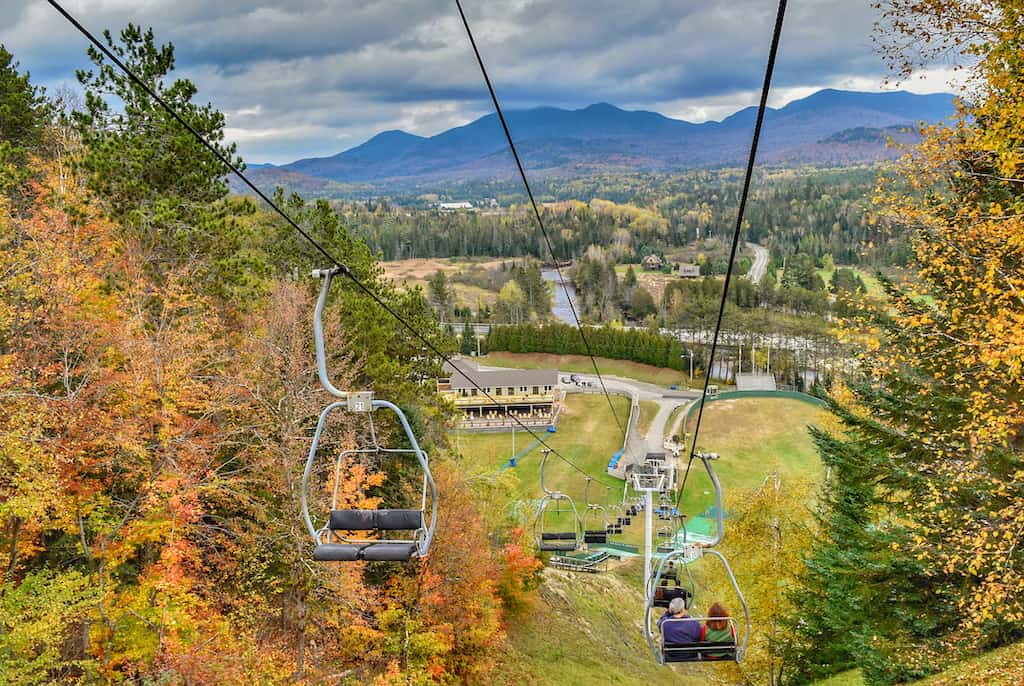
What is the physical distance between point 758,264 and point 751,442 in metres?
104

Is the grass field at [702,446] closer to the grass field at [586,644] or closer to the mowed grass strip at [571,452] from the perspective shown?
the mowed grass strip at [571,452]

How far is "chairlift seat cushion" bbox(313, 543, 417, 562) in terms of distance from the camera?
826 centimetres

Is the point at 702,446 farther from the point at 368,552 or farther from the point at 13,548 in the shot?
the point at 368,552

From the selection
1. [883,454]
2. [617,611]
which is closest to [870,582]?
[883,454]

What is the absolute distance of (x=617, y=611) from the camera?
114 feet

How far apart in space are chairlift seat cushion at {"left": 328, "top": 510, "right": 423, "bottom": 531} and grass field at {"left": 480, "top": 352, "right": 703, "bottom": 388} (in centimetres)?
7660

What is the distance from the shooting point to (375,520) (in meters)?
9.35

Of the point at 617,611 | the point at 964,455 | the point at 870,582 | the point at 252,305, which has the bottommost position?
the point at 617,611

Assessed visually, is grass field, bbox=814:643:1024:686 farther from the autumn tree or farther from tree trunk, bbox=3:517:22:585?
Answer: tree trunk, bbox=3:517:22:585

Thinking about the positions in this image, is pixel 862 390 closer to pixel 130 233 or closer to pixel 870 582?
pixel 870 582

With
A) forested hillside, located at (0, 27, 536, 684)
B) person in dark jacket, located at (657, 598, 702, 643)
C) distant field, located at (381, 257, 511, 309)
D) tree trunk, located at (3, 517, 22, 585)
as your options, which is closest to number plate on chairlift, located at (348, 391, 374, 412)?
person in dark jacket, located at (657, 598, 702, 643)

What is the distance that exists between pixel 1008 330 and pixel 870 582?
10.0 m

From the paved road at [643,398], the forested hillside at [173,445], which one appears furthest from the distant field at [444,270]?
the forested hillside at [173,445]

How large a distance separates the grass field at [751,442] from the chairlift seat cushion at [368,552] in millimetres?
44815
